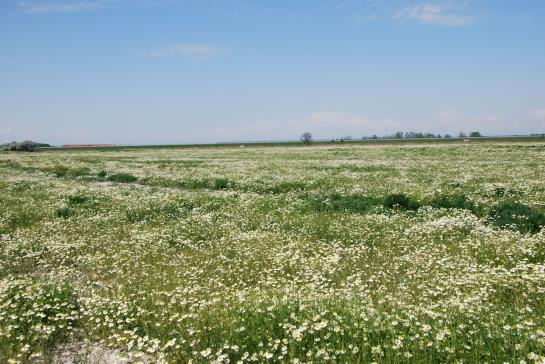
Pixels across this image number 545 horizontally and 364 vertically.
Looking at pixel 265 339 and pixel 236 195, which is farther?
pixel 236 195

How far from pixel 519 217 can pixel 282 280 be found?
8.80 m

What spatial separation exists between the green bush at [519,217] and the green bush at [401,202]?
117 inches

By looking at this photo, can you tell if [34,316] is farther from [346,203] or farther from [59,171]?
[59,171]

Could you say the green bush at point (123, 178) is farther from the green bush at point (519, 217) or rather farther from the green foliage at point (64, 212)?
the green bush at point (519, 217)

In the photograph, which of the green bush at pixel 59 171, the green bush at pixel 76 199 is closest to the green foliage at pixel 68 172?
the green bush at pixel 59 171

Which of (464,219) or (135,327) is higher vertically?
(464,219)

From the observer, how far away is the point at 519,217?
1191 centimetres

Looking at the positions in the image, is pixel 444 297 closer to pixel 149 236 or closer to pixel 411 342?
pixel 411 342

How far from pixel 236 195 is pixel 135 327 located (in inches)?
552

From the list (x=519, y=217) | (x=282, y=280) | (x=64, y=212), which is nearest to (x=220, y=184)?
(x=64, y=212)

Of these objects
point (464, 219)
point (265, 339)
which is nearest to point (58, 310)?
point (265, 339)

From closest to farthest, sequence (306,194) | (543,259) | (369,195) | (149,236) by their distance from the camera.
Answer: (543,259)
(149,236)
(369,195)
(306,194)

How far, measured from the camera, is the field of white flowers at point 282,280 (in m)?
5.53

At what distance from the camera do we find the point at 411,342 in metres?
5.40
